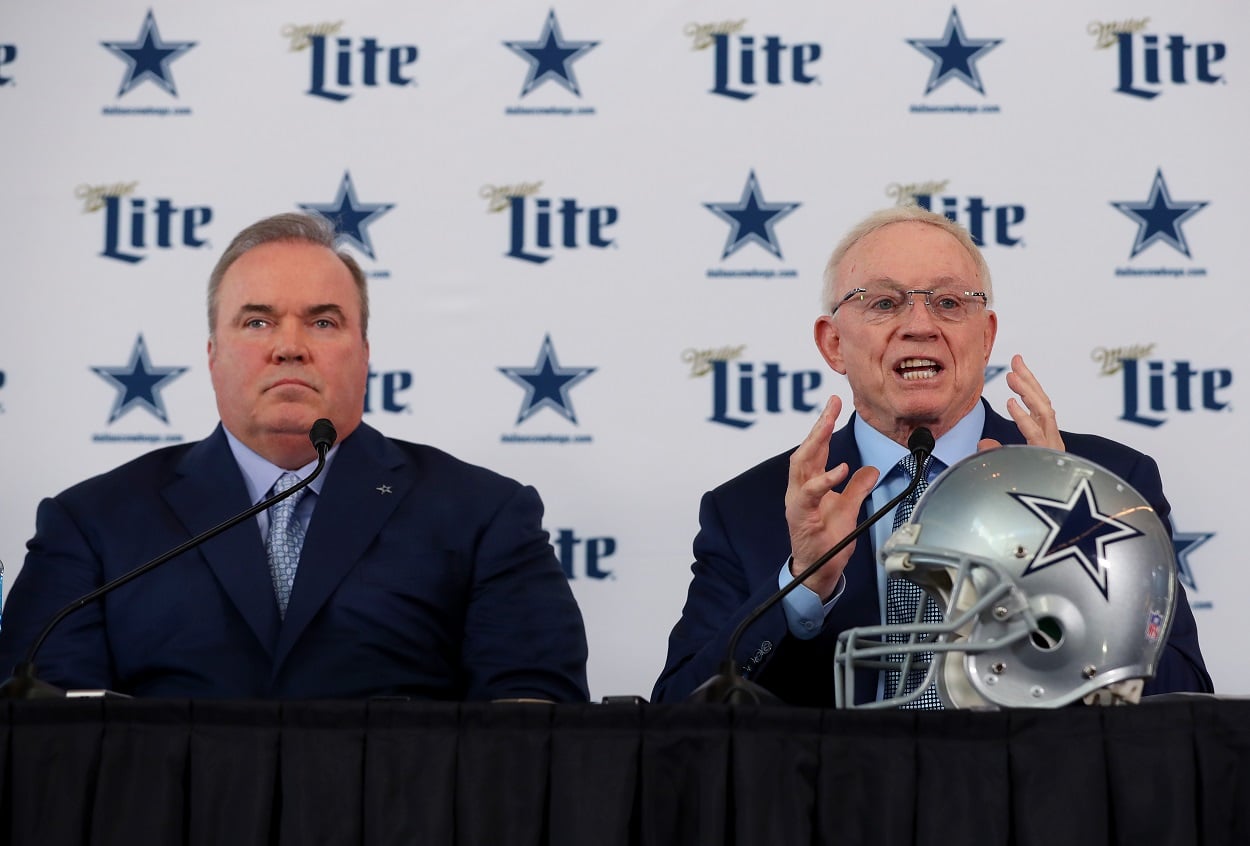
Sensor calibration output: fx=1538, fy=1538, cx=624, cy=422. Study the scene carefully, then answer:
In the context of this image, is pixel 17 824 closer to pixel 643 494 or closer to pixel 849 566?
pixel 849 566

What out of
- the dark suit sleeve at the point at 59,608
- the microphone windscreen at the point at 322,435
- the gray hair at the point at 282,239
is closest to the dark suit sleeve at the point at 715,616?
the microphone windscreen at the point at 322,435

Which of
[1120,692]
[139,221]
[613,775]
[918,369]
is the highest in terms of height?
[139,221]

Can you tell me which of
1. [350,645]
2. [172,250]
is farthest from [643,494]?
[172,250]

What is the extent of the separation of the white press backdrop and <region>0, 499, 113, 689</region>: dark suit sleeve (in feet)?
2.30

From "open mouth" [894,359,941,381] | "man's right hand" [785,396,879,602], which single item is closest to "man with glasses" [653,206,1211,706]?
"open mouth" [894,359,941,381]

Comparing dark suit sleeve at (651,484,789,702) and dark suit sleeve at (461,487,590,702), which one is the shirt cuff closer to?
dark suit sleeve at (651,484,789,702)

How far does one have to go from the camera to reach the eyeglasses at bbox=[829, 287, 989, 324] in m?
2.96

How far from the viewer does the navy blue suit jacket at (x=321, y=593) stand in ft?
9.25

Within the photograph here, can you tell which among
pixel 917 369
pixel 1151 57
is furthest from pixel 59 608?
pixel 1151 57

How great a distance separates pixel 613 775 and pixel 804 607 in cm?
78

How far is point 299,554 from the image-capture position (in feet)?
9.68

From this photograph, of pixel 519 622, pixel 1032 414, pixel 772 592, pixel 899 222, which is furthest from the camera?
pixel 899 222

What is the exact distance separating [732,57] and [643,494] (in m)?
1.07

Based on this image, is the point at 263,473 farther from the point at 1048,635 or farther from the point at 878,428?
the point at 1048,635
